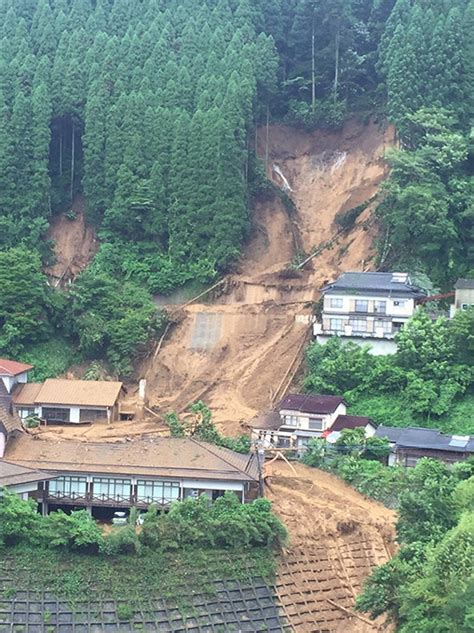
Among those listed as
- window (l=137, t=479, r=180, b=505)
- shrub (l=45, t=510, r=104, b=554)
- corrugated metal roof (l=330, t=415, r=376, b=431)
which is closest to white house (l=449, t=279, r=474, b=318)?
corrugated metal roof (l=330, t=415, r=376, b=431)

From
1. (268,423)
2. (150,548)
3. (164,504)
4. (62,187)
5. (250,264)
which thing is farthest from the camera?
(62,187)

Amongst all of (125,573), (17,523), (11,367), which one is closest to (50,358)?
(11,367)

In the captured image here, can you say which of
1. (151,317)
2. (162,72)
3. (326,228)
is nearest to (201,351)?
(151,317)

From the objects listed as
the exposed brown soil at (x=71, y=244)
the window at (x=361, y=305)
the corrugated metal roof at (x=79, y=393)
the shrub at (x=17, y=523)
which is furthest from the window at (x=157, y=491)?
the exposed brown soil at (x=71, y=244)

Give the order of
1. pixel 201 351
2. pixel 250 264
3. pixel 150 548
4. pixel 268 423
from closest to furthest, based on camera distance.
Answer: pixel 150 548
pixel 268 423
pixel 201 351
pixel 250 264

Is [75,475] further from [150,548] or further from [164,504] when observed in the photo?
[150,548]

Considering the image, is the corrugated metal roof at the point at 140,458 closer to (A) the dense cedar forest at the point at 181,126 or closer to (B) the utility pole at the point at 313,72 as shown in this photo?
(A) the dense cedar forest at the point at 181,126
